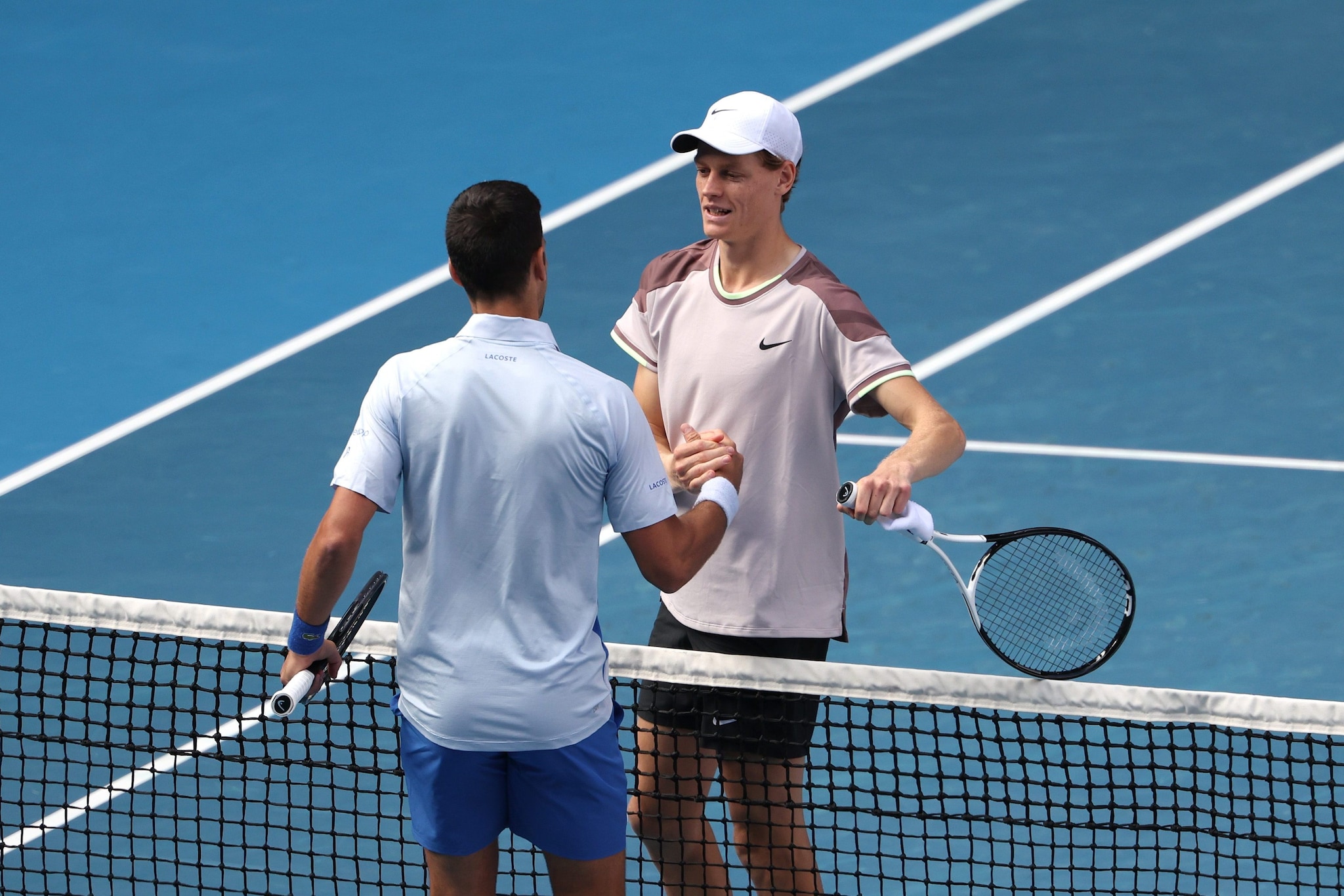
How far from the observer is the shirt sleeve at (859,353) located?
4113 mm

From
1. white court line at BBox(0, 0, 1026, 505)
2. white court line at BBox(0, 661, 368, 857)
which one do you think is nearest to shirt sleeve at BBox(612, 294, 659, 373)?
white court line at BBox(0, 661, 368, 857)

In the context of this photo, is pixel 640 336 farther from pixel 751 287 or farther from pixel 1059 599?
pixel 1059 599

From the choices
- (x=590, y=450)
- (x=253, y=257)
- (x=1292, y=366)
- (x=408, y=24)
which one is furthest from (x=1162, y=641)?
(x=408, y=24)

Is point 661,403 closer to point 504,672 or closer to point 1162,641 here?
point 504,672

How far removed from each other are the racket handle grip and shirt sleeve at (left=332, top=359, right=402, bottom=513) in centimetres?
40

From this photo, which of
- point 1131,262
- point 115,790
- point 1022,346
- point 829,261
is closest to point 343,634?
point 115,790

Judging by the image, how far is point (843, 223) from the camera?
33.1 feet

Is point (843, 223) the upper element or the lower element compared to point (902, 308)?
upper

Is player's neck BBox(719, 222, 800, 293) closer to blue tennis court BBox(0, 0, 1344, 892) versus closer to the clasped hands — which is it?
the clasped hands

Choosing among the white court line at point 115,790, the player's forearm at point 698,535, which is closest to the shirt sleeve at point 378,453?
the player's forearm at point 698,535

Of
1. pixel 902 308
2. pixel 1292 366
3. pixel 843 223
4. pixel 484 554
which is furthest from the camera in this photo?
pixel 843 223

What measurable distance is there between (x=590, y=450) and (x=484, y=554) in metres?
0.28

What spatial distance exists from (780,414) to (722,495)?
532 mm

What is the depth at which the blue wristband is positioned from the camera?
3.48m
